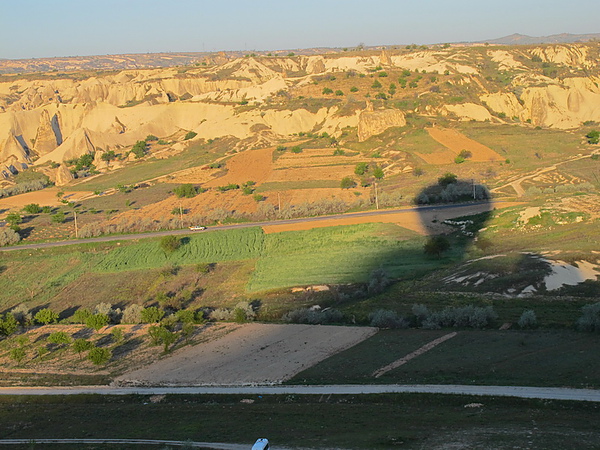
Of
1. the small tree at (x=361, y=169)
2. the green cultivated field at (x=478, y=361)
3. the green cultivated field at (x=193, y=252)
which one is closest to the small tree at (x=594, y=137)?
the small tree at (x=361, y=169)

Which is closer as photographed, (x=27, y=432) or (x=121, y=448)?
(x=121, y=448)

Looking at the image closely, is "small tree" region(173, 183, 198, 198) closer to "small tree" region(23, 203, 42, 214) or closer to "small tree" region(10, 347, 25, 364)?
"small tree" region(23, 203, 42, 214)

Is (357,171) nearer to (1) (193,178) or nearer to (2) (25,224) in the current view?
(1) (193,178)

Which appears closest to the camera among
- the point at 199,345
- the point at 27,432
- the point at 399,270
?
the point at 27,432

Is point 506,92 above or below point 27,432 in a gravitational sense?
above

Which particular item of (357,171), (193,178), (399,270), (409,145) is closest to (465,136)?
(409,145)

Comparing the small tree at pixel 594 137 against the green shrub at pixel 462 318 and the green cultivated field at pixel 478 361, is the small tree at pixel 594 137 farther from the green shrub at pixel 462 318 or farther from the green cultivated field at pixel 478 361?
the green cultivated field at pixel 478 361

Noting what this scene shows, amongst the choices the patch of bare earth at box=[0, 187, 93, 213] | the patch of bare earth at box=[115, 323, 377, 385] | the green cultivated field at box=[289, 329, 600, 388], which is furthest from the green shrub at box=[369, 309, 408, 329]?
the patch of bare earth at box=[0, 187, 93, 213]
